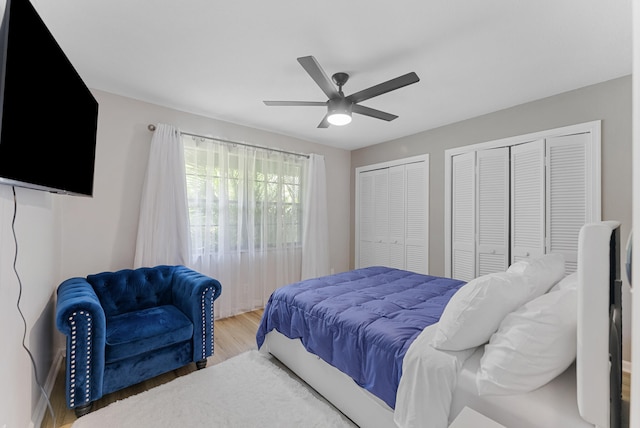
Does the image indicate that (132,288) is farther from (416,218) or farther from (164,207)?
(416,218)

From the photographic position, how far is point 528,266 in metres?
1.56

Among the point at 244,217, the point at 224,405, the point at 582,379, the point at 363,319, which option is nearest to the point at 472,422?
the point at 582,379

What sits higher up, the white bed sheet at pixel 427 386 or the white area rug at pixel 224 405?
the white bed sheet at pixel 427 386

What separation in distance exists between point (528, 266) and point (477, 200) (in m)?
2.12

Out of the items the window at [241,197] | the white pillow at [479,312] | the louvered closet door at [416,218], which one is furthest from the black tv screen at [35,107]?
the louvered closet door at [416,218]

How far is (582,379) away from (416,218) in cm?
326

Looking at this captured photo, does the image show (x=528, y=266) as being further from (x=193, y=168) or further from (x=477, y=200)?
(x=193, y=168)

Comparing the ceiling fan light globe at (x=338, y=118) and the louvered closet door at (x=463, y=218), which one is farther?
the louvered closet door at (x=463, y=218)

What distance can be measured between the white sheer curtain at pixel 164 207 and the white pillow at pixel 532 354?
304 cm

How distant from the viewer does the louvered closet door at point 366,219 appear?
15.8 ft

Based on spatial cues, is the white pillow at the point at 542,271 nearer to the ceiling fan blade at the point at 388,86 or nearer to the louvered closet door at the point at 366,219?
the ceiling fan blade at the point at 388,86

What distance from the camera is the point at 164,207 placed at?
3.08m

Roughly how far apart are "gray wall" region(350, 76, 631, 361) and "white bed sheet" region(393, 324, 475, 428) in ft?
5.25

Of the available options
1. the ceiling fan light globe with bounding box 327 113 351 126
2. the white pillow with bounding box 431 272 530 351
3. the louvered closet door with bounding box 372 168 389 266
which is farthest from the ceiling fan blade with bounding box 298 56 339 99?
the louvered closet door with bounding box 372 168 389 266
